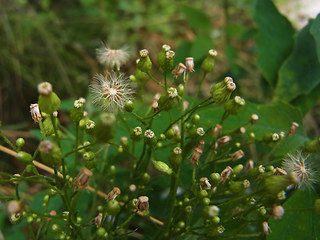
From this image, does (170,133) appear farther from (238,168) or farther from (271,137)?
(271,137)

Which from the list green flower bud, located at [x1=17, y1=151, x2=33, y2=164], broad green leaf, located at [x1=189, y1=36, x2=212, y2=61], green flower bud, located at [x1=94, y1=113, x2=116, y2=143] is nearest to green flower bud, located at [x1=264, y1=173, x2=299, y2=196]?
green flower bud, located at [x1=94, y1=113, x2=116, y2=143]

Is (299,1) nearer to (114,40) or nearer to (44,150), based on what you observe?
(114,40)

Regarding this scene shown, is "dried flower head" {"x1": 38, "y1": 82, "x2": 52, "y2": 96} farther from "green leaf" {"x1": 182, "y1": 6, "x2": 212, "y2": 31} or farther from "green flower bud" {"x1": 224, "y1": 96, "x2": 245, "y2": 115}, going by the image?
"green leaf" {"x1": 182, "y1": 6, "x2": 212, "y2": 31}

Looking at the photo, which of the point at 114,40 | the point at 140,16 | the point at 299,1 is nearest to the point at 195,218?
the point at 114,40

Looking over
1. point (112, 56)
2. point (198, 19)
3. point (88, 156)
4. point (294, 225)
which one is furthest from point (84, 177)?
point (198, 19)

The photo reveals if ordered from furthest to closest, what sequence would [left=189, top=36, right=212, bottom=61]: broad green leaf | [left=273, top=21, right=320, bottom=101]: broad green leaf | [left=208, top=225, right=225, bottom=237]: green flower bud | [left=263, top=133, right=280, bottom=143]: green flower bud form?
[left=189, top=36, right=212, bottom=61]: broad green leaf → [left=273, top=21, right=320, bottom=101]: broad green leaf → [left=263, top=133, right=280, bottom=143]: green flower bud → [left=208, top=225, right=225, bottom=237]: green flower bud

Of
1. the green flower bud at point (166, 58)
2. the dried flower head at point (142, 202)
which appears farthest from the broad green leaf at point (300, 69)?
the dried flower head at point (142, 202)

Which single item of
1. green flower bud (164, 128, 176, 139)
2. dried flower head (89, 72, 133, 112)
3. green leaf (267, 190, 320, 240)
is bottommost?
green leaf (267, 190, 320, 240)
